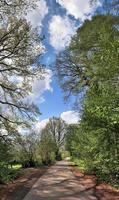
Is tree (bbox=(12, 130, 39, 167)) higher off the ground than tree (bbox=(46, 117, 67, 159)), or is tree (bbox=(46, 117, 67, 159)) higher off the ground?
tree (bbox=(46, 117, 67, 159))

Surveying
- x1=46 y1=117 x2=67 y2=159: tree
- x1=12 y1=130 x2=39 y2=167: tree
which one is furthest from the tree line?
x1=46 y1=117 x2=67 y2=159: tree

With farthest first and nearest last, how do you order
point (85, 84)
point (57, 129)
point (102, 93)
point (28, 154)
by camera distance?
point (57, 129), point (28, 154), point (85, 84), point (102, 93)

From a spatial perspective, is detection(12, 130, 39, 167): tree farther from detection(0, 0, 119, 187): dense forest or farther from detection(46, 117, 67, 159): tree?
detection(46, 117, 67, 159): tree

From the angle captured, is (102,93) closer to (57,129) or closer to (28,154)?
(28,154)

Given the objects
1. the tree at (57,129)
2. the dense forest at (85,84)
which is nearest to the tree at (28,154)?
the dense forest at (85,84)

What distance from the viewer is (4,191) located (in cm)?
1873

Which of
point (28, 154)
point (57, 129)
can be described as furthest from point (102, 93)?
point (57, 129)

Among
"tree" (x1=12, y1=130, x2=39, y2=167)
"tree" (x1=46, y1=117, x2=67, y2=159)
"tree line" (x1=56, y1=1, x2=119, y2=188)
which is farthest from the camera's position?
"tree" (x1=46, y1=117, x2=67, y2=159)

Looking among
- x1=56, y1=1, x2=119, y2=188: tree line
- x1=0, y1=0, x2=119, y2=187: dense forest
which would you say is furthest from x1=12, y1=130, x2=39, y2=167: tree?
x1=56, y1=1, x2=119, y2=188: tree line

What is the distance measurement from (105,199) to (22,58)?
42.5 feet

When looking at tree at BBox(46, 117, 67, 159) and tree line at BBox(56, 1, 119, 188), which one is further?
tree at BBox(46, 117, 67, 159)

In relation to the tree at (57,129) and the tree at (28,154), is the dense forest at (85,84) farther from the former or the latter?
the tree at (57,129)

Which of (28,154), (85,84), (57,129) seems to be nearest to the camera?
(85,84)

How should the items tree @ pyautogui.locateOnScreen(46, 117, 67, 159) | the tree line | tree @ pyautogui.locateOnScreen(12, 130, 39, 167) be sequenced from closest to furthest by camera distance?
the tree line → tree @ pyautogui.locateOnScreen(12, 130, 39, 167) → tree @ pyautogui.locateOnScreen(46, 117, 67, 159)
